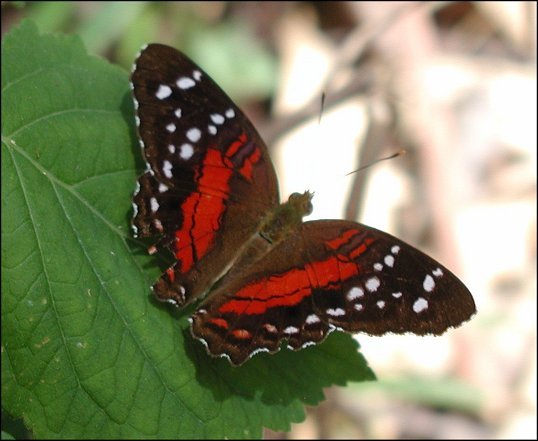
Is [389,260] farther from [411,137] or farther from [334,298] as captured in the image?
[411,137]

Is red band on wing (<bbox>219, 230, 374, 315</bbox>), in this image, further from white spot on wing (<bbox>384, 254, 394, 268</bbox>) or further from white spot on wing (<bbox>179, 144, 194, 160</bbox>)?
white spot on wing (<bbox>179, 144, 194, 160</bbox>)

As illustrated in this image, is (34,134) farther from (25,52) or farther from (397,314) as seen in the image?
(397,314)

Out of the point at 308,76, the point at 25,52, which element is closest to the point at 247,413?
the point at 25,52

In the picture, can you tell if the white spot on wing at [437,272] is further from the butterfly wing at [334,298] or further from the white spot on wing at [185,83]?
the white spot on wing at [185,83]

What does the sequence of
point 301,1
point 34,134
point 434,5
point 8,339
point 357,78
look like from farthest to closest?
point 301,1
point 357,78
point 434,5
point 34,134
point 8,339

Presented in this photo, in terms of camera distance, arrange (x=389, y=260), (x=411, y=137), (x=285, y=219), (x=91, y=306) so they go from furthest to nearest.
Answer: (x=411, y=137) → (x=285, y=219) → (x=389, y=260) → (x=91, y=306)

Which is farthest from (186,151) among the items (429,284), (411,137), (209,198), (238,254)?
(411,137)
